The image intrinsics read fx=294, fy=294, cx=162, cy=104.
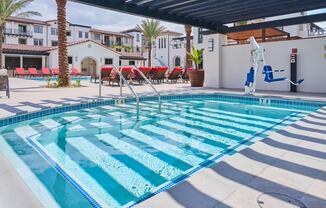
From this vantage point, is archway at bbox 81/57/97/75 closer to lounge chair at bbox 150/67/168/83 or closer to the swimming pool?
lounge chair at bbox 150/67/168/83

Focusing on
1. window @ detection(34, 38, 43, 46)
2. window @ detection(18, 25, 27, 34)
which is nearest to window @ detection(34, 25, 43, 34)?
window @ detection(34, 38, 43, 46)

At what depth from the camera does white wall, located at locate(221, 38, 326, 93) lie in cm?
1216

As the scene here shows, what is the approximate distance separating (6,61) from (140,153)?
34325 millimetres

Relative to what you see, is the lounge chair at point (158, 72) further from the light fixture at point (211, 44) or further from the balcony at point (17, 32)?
the balcony at point (17, 32)

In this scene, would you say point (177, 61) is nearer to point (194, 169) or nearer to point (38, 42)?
point (38, 42)

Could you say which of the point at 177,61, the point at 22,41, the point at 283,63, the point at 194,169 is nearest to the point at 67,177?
the point at 194,169

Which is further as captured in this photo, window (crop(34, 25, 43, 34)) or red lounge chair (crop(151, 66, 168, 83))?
window (crop(34, 25, 43, 34))

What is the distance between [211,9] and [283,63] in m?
4.55

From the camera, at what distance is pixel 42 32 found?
47.4 meters

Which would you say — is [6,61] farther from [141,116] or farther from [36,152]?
[36,152]

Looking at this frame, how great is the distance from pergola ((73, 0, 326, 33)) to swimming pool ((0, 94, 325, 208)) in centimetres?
329

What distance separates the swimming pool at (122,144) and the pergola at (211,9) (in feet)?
10.8

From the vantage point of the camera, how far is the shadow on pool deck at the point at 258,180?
94.7 inches

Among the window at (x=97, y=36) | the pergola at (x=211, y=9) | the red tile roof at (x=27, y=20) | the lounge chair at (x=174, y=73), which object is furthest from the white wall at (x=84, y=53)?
the pergola at (x=211, y=9)
